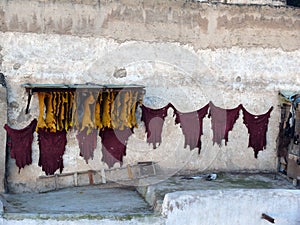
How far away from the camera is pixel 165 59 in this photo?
9.36 m

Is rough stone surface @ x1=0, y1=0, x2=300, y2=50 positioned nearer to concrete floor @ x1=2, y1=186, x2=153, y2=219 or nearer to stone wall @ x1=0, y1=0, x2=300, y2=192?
stone wall @ x1=0, y1=0, x2=300, y2=192

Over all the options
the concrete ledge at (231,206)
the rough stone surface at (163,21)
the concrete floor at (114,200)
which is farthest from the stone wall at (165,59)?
the concrete ledge at (231,206)

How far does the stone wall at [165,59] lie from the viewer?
848cm

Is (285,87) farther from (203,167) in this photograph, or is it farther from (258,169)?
(203,167)

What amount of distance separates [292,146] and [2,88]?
619 cm

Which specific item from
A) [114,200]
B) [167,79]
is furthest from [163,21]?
[114,200]

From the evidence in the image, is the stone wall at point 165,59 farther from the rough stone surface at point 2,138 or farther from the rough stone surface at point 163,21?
the rough stone surface at point 2,138

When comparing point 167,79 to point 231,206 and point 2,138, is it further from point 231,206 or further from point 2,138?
point 2,138

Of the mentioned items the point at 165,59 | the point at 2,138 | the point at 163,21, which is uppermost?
the point at 163,21

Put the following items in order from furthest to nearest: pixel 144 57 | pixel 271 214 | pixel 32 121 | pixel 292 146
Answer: pixel 292 146 → pixel 144 57 → pixel 32 121 → pixel 271 214

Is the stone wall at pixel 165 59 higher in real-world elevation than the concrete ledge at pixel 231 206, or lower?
higher

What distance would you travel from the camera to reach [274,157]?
1020 centimetres

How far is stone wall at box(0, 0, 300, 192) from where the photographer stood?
848cm

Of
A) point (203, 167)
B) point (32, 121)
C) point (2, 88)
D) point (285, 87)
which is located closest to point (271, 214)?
point (203, 167)
